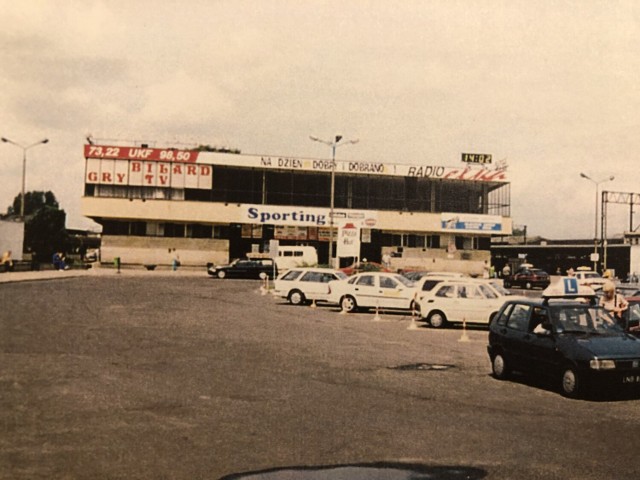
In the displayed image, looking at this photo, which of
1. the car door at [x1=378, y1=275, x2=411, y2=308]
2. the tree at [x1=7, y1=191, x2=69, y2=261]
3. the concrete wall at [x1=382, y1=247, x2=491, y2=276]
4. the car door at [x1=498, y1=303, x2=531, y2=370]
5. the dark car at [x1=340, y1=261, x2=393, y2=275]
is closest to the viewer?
Result: the car door at [x1=498, y1=303, x2=531, y2=370]

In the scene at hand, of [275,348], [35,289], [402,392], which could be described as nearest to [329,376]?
[402,392]

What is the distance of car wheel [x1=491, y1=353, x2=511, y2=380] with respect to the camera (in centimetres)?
1214

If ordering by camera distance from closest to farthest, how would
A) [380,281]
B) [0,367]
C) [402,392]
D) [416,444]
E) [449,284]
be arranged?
[416,444] → [402,392] → [0,367] → [449,284] → [380,281]

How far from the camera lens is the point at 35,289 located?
3192cm

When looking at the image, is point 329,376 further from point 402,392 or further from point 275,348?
point 275,348

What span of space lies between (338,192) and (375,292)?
48.5 m

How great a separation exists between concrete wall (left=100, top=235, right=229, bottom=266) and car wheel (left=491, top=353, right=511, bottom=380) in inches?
2326

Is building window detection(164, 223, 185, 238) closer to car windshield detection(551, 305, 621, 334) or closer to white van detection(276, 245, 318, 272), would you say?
white van detection(276, 245, 318, 272)

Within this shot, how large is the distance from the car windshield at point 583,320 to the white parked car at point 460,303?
9895mm

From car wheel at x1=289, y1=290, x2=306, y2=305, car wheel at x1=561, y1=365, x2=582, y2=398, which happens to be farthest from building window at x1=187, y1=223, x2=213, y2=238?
car wheel at x1=561, y1=365, x2=582, y2=398

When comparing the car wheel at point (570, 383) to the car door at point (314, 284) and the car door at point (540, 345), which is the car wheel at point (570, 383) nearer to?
the car door at point (540, 345)

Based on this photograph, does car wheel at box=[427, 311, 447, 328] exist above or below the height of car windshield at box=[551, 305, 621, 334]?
below

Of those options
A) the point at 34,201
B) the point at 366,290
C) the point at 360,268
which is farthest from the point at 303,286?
the point at 34,201

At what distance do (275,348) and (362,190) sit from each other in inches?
2364
